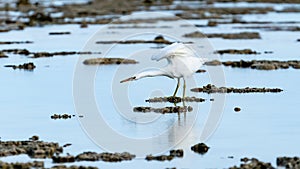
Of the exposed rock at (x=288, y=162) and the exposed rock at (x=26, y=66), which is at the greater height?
the exposed rock at (x=26, y=66)

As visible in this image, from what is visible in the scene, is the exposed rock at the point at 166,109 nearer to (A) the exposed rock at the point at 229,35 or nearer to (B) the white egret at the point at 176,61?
(B) the white egret at the point at 176,61

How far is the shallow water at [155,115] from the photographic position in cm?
1191

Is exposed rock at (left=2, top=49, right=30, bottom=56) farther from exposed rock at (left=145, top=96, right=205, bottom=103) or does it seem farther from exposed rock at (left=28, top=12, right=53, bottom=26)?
exposed rock at (left=28, top=12, right=53, bottom=26)

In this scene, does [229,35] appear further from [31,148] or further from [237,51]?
[31,148]

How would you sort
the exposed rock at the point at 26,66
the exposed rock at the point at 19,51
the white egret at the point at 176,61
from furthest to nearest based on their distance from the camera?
the exposed rock at the point at 19,51
the exposed rock at the point at 26,66
the white egret at the point at 176,61

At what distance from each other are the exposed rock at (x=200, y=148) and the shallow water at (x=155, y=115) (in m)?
0.10

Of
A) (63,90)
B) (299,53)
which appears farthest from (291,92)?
(299,53)

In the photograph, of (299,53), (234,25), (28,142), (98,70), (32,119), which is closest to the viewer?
(28,142)

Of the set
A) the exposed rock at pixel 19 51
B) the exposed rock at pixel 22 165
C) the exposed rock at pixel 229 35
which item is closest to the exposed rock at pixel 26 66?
the exposed rock at pixel 19 51

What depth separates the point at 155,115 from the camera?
1490 centimetres

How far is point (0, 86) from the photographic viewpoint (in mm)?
19328

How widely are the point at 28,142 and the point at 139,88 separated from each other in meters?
6.37

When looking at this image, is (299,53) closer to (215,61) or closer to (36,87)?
(215,61)

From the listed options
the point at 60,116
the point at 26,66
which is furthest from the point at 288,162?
the point at 26,66
